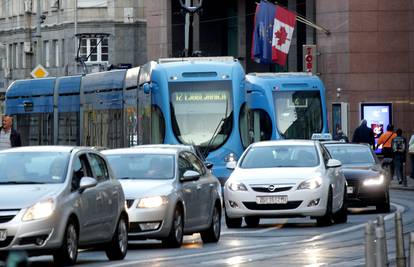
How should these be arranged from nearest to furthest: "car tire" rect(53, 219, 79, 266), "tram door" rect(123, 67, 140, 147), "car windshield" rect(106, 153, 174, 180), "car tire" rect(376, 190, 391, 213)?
"car tire" rect(53, 219, 79, 266) < "car windshield" rect(106, 153, 174, 180) < "car tire" rect(376, 190, 391, 213) < "tram door" rect(123, 67, 140, 147)

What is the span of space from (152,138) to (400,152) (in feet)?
40.0

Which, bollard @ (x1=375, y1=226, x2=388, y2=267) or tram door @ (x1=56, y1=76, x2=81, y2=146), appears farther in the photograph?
tram door @ (x1=56, y1=76, x2=81, y2=146)

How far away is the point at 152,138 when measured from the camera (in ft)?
116

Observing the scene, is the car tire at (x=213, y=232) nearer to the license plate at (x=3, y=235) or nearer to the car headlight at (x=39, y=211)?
the car headlight at (x=39, y=211)

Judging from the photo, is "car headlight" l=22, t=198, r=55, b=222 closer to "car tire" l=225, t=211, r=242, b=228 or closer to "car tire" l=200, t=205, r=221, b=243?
"car tire" l=200, t=205, r=221, b=243

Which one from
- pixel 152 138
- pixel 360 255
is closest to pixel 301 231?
pixel 360 255

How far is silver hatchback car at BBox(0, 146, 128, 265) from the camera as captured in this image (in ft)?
53.9

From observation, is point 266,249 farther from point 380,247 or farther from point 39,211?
point 380,247

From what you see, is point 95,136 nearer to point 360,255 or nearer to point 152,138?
point 152,138

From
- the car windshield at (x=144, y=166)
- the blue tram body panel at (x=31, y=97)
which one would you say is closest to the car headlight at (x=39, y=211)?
the car windshield at (x=144, y=166)

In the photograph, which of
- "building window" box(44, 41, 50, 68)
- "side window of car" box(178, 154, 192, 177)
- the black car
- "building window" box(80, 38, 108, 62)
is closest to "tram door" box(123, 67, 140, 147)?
the black car

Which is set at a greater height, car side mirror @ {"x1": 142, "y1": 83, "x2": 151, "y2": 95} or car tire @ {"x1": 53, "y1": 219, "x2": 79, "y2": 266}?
car side mirror @ {"x1": 142, "y1": 83, "x2": 151, "y2": 95}

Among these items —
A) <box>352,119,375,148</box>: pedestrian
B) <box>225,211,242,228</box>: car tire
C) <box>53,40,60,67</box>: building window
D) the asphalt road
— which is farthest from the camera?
<box>53,40,60,67</box>: building window

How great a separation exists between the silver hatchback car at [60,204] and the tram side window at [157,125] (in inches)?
627
